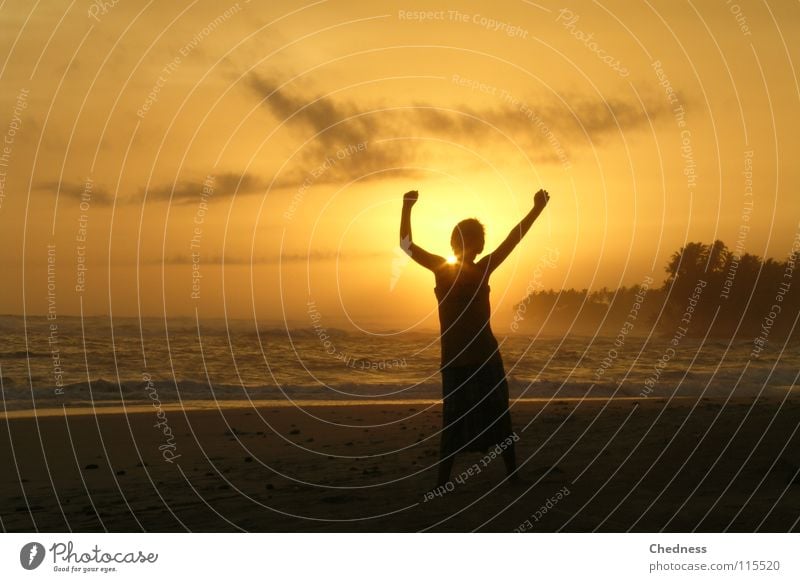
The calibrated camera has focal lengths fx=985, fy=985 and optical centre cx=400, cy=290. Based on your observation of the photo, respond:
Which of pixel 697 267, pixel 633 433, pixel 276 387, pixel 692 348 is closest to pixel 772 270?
pixel 697 267

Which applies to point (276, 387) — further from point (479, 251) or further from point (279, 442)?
point (479, 251)

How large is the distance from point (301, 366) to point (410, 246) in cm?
2104

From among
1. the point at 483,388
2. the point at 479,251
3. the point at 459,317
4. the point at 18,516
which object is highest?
the point at 479,251

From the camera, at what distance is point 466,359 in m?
9.91

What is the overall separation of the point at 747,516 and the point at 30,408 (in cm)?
1596

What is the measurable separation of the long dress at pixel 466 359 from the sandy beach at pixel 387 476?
617 mm

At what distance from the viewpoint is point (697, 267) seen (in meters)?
51.2

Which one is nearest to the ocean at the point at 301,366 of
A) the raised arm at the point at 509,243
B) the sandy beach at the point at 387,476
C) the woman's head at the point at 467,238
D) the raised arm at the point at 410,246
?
the sandy beach at the point at 387,476

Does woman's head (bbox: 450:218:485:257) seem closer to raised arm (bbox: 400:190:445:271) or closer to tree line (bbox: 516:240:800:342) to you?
raised arm (bbox: 400:190:445:271)

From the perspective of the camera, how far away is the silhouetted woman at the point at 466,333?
391 inches

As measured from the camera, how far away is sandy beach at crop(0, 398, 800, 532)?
920 cm

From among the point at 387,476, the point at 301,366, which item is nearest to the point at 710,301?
the point at 301,366

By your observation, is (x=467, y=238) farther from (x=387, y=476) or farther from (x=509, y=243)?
(x=387, y=476)
